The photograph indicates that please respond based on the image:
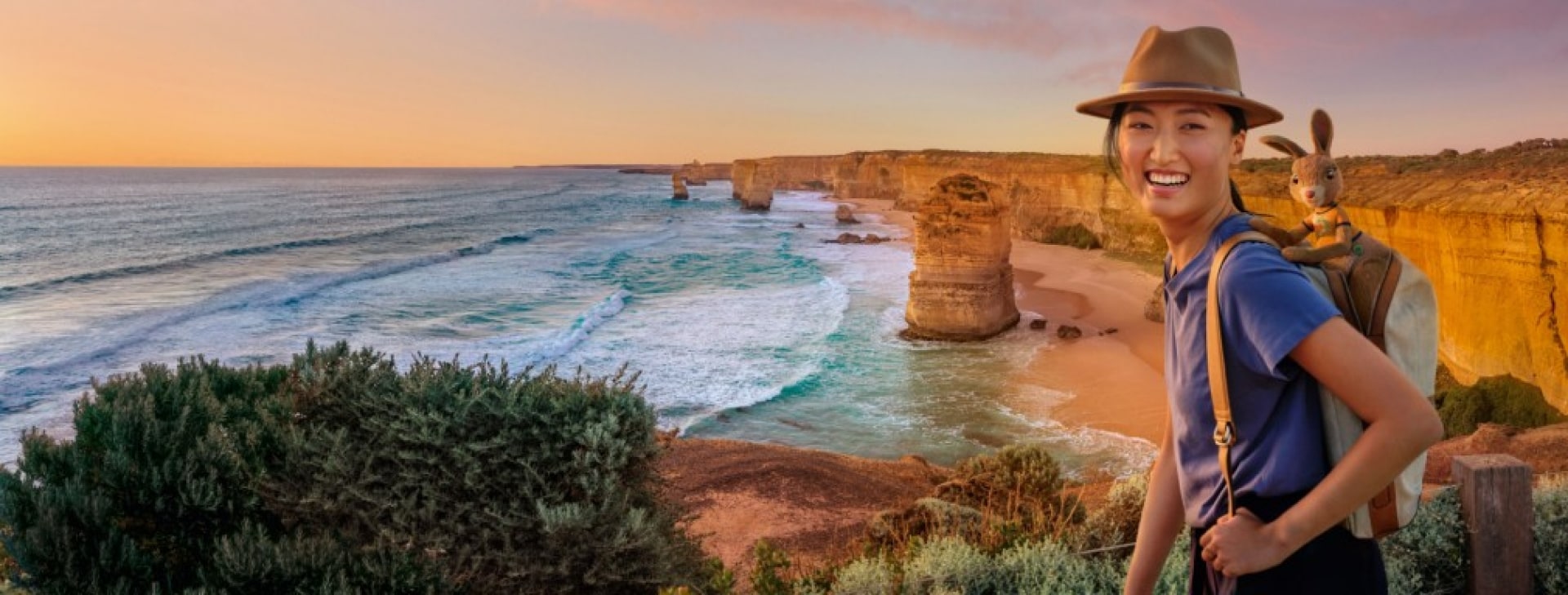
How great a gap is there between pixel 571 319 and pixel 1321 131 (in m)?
25.4

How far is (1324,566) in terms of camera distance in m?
1.91

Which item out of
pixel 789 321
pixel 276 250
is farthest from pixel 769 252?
pixel 276 250

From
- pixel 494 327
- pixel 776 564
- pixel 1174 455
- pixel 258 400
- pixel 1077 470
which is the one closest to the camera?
pixel 1174 455

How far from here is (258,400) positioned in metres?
5.53

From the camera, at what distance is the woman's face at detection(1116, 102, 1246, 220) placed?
196 cm

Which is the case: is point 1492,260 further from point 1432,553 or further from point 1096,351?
point 1432,553

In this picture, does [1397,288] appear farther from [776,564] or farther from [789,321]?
[789,321]

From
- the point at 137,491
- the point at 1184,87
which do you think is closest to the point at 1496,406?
the point at 1184,87

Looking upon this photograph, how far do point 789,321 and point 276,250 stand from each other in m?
31.6

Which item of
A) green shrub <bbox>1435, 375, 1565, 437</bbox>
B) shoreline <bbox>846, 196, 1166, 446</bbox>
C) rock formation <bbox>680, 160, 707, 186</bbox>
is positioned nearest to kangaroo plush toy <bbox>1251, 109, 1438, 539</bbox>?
green shrub <bbox>1435, 375, 1565, 437</bbox>

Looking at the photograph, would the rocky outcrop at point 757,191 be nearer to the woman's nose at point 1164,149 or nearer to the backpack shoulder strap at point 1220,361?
the woman's nose at point 1164,149

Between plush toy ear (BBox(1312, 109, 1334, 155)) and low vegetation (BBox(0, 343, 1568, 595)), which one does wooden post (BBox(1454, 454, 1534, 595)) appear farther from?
A: plush toy ear (BBox(1312, 109, 1334, 155))

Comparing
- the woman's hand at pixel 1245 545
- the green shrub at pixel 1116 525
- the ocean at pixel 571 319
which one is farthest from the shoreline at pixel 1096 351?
the woman's hand at pixel 1245 545

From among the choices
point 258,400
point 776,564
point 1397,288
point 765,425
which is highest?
point 1397,288
